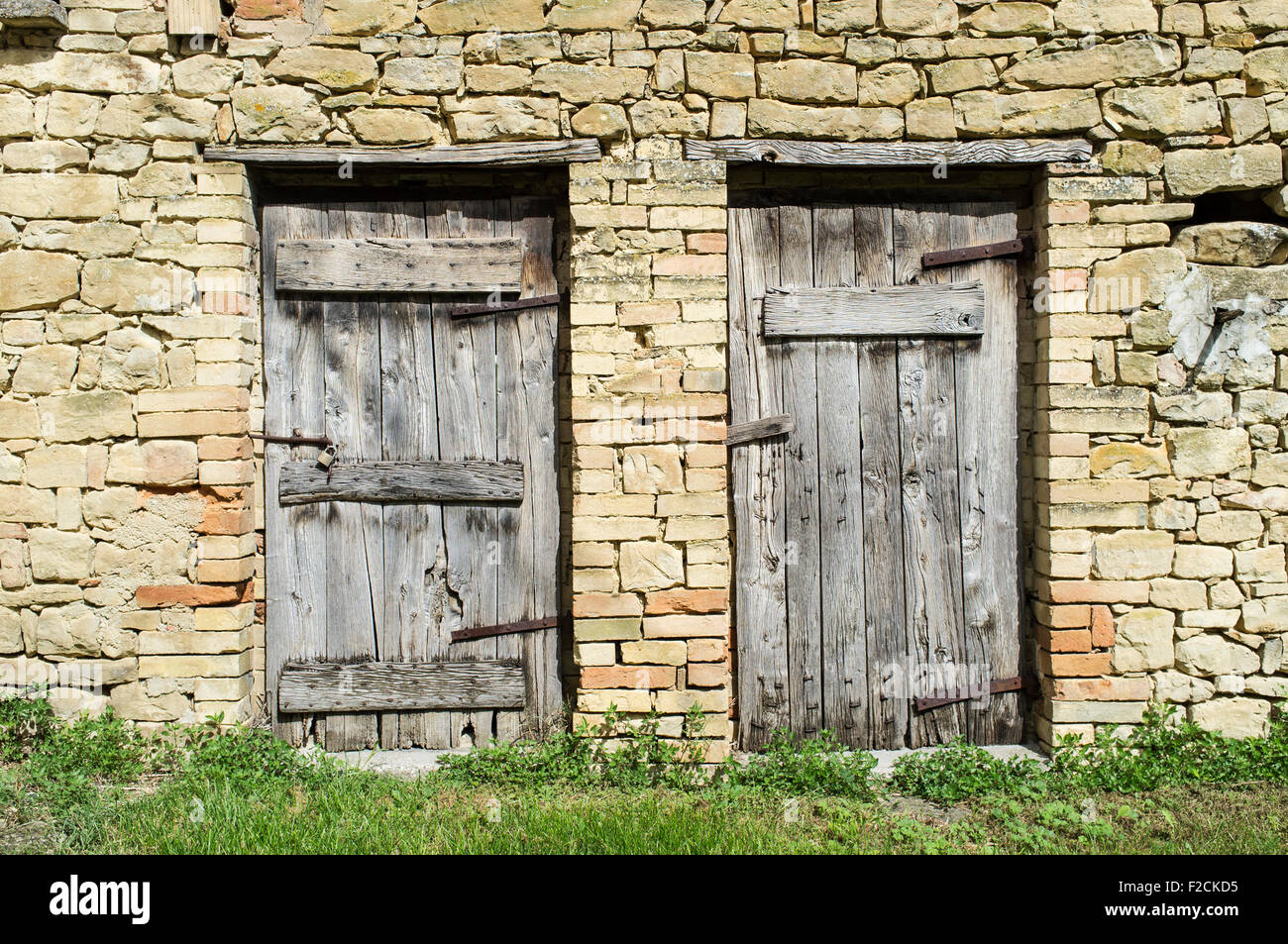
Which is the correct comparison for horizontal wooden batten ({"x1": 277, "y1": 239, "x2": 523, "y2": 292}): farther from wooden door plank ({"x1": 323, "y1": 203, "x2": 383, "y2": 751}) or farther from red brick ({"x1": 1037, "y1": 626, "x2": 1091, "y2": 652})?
red brick ({"x1": 1037, "y1": 626, "x2": 1091, "y2": 652})

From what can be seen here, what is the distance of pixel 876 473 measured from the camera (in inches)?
150

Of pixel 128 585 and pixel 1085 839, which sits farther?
pixel 128 585

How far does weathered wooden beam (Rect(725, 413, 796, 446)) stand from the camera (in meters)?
3.77

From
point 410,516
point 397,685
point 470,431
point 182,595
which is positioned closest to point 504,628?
point 397,685

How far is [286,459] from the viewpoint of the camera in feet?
12.4

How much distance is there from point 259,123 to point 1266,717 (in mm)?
4800

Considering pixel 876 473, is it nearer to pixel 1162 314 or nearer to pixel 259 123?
pixel 1162 314

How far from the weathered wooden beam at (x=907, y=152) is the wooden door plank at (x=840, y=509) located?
0.81 ft

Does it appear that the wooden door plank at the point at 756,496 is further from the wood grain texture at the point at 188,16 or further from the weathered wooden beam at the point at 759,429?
the wood grain texture at the point at 188,16

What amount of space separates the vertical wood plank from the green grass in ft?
1.15

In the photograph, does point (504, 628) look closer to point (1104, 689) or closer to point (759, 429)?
point (759, 429)

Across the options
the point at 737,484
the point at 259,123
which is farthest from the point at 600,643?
the point at 259,123

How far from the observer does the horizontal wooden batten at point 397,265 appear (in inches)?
147

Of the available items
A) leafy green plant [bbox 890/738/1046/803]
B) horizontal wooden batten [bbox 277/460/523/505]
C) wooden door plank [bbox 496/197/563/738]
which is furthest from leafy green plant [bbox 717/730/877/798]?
horizontal wooden batten [bbox 277/460/523/505]
